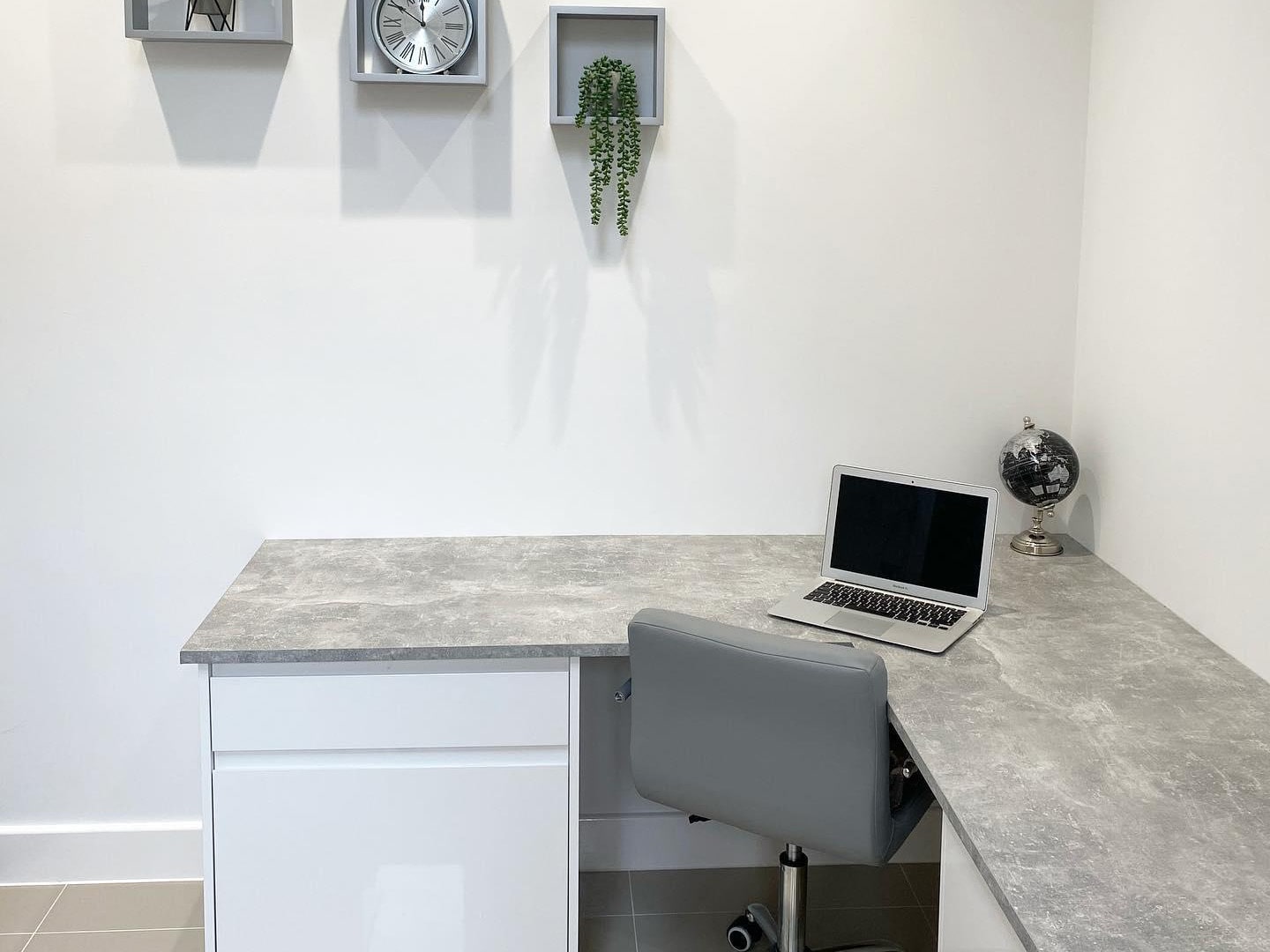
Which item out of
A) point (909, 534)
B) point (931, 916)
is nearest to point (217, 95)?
point (909, 534)

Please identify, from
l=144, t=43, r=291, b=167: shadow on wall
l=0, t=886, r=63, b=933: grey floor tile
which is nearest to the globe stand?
l=144, t=43, r=291, b=167: shadow on wall

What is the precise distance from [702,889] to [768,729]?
1.11 m

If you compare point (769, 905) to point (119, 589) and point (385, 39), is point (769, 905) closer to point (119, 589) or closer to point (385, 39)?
point (119, 589)

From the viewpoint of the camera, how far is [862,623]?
2.22 metres

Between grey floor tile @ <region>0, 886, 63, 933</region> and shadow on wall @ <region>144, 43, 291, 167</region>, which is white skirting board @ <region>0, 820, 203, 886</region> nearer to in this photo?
grey floor tile @ <region>0, 886, 63, 933</region>

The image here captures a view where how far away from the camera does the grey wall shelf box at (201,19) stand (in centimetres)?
242

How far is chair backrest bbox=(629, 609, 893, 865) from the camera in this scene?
180 cm

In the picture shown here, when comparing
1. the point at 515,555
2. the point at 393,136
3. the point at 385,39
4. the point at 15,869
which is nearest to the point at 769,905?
the point at 515,555

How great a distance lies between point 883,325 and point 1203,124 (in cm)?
78

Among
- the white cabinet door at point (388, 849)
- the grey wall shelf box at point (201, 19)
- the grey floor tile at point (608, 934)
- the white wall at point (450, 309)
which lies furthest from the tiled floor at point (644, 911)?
the grey wall shelf box at point (201, 19)

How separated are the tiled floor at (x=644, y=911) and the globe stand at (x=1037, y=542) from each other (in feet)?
2.69

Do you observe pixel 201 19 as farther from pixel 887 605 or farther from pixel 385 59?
pixel 887 605

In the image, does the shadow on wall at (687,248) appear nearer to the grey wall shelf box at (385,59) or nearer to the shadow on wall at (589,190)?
the shadow on wall at (589,190)

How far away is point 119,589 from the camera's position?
8.93ft
